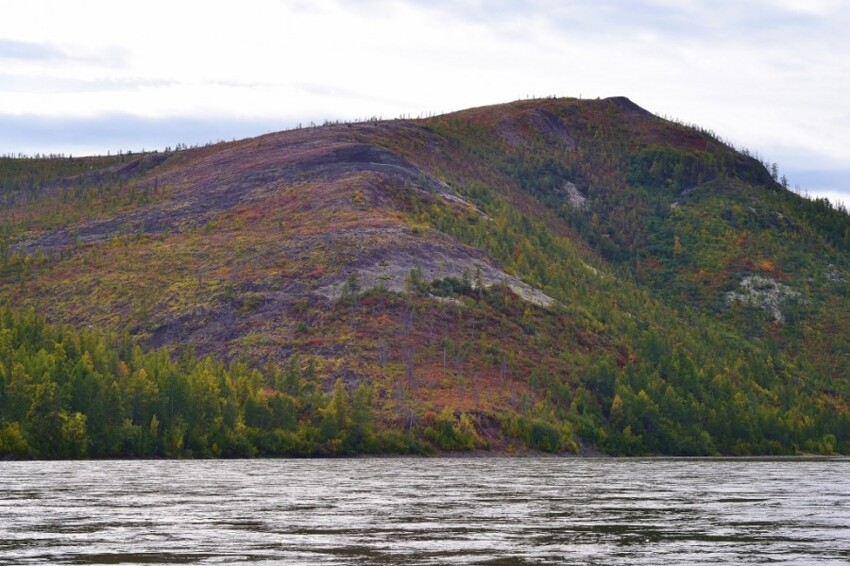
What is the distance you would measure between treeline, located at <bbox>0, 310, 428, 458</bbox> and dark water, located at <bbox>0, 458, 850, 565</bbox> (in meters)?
16.4

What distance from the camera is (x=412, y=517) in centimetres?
5400

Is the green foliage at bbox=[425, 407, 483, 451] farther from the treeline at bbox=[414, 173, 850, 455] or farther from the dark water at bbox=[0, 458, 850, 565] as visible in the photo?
the dark water at bbox=[0, 458, 850, 565]

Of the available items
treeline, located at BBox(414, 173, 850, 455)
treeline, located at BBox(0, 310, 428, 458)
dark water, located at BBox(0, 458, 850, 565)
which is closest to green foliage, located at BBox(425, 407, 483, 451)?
treeline, located at BBox(0, 310, 428, 458)

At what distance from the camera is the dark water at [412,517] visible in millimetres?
40969

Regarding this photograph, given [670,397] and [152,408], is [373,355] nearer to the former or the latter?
[670,397]

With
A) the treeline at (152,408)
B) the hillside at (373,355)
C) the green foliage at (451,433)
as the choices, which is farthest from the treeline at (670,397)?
the treeline at (152,408)

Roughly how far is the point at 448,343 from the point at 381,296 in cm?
1418

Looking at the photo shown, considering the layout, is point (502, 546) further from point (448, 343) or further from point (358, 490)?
point (448, 343)

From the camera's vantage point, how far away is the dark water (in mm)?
40969

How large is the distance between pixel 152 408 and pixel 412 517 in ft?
217

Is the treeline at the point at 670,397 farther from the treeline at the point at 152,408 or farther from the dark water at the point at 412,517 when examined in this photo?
the dark water at the point at 412,517

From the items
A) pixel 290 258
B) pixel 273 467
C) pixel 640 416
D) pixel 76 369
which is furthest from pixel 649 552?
pixel 290 258

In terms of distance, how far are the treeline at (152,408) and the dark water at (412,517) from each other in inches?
645

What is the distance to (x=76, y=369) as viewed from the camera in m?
114
